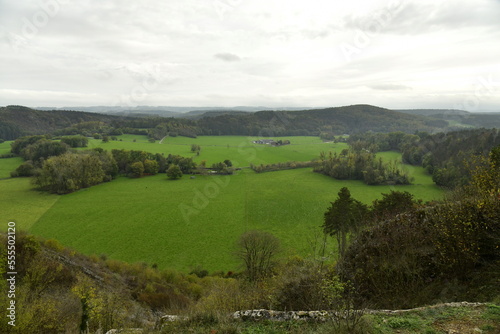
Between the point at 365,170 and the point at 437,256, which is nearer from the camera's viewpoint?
the point at 437,256

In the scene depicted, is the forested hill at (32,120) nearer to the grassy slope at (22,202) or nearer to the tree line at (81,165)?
the tree line at (81,165)

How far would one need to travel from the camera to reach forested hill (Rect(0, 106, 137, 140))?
144375 millimetres

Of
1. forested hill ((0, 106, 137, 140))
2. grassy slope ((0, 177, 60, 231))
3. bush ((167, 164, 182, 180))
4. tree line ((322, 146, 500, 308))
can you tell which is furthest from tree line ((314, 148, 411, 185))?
forested hill ((0, 106, 137, 140))

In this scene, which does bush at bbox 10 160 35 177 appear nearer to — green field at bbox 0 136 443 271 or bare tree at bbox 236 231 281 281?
green field at bbox 0 136 443 271

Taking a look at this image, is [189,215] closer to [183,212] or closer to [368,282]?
[183,212]

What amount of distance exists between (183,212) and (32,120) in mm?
167607

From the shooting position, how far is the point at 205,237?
4694cm

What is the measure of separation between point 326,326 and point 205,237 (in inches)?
1585

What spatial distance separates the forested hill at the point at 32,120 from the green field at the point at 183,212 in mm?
96533

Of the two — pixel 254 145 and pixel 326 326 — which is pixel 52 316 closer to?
pixel 326 326

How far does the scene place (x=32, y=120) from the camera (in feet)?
538

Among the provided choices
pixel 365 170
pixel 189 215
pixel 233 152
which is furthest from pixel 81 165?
pixel 365 170

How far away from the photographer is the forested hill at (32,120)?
144375 millimetres

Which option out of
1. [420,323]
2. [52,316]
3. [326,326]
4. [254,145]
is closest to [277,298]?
[326,326]
